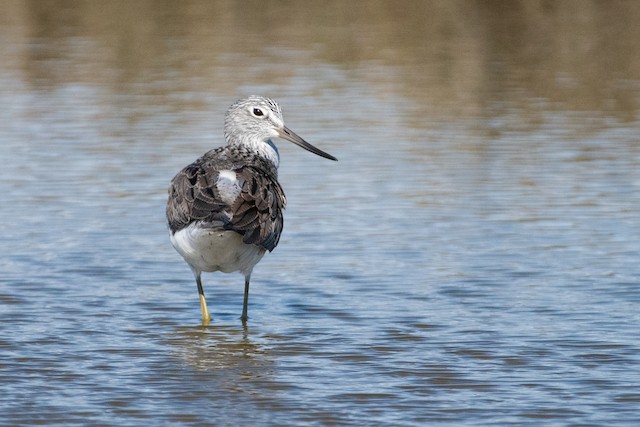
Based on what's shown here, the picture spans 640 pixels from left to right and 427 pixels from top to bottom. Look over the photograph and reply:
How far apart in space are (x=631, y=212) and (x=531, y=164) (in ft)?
7.48

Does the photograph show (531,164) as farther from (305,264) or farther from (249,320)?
(249,320)

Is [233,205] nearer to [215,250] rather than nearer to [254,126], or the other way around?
[215,250]

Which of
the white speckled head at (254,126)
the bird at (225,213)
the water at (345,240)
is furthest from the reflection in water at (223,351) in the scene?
the white speckled head at (254,126)

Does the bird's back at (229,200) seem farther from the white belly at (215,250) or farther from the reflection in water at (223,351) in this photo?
the reflection in water at (223,351)

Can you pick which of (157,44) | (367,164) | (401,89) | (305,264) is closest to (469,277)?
(305,264)

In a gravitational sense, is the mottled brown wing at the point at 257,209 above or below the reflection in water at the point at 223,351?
above

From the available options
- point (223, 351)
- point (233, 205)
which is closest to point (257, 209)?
point (233, 205)

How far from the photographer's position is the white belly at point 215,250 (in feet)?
30.5

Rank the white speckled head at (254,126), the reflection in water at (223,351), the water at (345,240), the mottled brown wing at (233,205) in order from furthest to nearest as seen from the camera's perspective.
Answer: the white speckled head at (254,126)
the mottled brown wing at (233,205)
the reflection in water at (223,351)
the water at (345,240)

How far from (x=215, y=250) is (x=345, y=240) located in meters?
2.84

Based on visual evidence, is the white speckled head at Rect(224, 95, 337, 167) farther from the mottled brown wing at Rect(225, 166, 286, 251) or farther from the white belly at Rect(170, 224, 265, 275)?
the white belly at Rect(170, 224, 265, 275)

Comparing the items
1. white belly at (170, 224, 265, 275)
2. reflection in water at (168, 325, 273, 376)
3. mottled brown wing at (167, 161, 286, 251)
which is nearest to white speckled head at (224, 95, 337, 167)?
mottled brown wing at (167, 161, 286, 251)

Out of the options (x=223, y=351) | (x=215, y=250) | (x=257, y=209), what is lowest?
(x=223, y=351)

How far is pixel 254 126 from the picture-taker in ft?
35.6
